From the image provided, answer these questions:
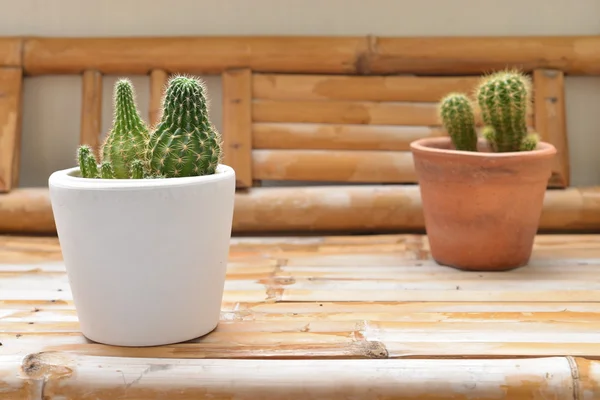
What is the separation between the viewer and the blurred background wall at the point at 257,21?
1.49 metres

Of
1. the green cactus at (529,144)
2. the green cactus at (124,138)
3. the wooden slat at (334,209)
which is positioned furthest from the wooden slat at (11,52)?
the green cactus at (529,144)

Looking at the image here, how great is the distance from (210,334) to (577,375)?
438 mm

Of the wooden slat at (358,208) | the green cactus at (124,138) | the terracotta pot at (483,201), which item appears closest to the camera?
the green cactus at (124,138)

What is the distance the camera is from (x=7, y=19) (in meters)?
1.49

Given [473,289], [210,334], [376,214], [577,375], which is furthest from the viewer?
[376,214]

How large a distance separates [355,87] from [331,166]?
187 millimetres

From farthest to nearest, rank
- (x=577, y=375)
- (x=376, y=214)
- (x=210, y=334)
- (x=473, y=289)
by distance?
(x=376, y=214), (x=473, y=289), (x=210, y=334), (x=577, y=375)

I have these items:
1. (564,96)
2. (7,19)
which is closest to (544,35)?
(564,96)

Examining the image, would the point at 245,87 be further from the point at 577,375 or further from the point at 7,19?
the point at 577,375

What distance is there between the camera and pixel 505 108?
1104mm

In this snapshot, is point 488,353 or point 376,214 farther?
point 376,214

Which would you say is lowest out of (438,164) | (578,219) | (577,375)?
(577,375)

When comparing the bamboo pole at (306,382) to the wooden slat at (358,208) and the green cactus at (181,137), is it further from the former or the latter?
the wooden slat at (358,208)

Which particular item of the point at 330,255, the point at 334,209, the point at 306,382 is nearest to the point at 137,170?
the point at 306,382
